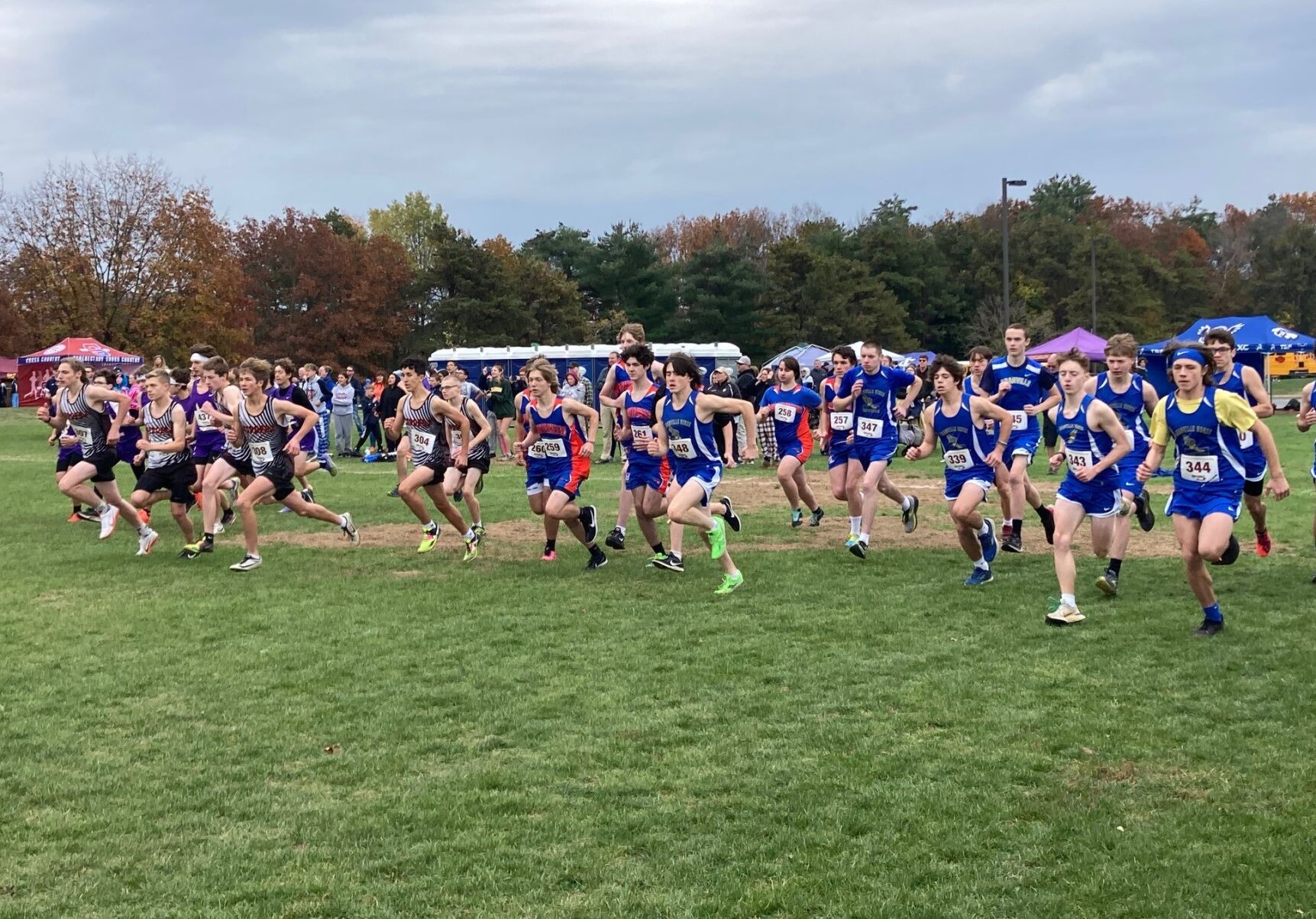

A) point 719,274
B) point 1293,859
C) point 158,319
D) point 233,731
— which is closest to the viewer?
point 1293,859

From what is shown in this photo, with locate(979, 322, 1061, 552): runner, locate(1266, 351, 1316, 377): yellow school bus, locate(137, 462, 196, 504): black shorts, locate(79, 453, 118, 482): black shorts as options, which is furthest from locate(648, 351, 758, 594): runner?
locate(1266, 351, 1316, 377): yellow school bus

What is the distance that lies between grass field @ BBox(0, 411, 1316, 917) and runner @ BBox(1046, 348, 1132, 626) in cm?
36

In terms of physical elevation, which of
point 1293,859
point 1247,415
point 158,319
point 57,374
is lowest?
point 1293,859

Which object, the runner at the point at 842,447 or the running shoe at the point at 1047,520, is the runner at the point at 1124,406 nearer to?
the running shoe at the point at 1047,520

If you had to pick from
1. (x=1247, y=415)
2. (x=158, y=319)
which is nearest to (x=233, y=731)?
(x=1247, y=415)

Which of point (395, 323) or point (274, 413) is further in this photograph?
point (395, 323)

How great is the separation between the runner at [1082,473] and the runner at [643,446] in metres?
3.37

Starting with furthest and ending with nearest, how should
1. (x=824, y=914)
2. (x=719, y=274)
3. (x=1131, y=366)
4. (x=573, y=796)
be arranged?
(x=719, y=274) → (x=1131, y=366) → (x=573, y=796) → (x=824, y=914)

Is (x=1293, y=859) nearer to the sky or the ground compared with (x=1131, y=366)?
nearer to the ground

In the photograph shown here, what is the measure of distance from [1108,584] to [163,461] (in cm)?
954

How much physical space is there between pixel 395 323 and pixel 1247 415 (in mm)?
63435

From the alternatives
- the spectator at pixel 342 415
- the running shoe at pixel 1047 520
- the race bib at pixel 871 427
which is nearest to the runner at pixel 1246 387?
the running shoe at pixel 1047 520

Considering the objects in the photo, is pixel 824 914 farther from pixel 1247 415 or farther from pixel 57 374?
pixel 57 374

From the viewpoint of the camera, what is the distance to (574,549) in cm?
1193
